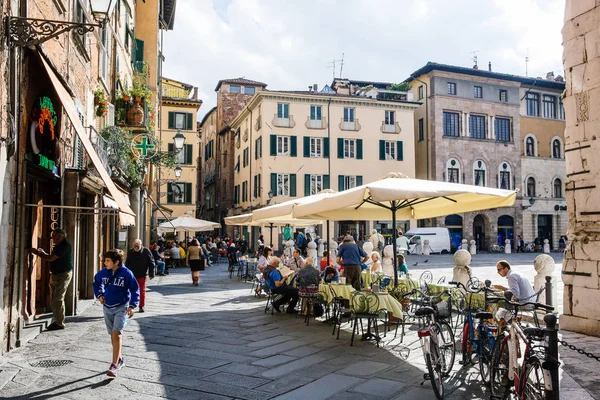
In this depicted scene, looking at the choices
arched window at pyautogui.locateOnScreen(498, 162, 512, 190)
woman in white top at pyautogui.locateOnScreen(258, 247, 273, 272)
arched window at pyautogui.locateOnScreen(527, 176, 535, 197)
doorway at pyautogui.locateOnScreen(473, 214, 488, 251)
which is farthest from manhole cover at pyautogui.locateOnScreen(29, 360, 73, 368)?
arched window at pyautogui.locateOnScreen(527, 176, 535, 197)

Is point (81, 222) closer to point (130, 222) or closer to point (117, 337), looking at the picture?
point (130, 222)

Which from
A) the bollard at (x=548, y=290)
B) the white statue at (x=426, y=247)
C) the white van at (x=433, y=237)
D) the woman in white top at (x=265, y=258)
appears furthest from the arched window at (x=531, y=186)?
the bollard at (x=548, y=290)

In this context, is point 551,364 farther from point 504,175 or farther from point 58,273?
point 504,175

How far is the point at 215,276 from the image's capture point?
2066 cm

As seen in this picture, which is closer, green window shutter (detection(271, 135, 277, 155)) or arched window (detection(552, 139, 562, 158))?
green window shutter (detection(271, 135, 277, 155))

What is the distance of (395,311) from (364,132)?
32497mm

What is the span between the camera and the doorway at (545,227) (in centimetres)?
4303

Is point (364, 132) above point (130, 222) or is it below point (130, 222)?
above

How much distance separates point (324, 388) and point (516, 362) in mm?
1906

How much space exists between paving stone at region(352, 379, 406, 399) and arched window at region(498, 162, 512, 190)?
39.2 metres

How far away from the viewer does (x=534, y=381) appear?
420 cm

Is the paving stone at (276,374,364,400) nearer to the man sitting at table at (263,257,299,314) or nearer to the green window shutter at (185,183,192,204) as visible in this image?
the man sitting at table at (263,257,299,314)

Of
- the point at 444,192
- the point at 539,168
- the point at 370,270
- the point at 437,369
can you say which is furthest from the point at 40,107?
the point at 539,168

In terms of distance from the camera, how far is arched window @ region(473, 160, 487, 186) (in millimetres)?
41647
